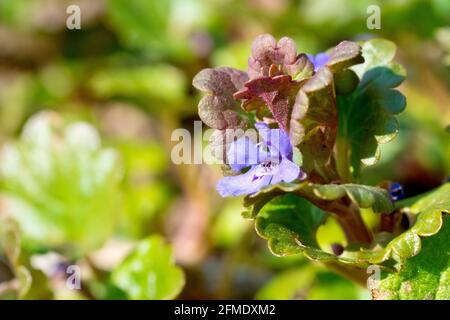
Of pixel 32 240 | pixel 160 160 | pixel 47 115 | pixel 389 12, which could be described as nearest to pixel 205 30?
pixel 160 160

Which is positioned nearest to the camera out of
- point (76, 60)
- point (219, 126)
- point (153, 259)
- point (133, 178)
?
point (219, 126)

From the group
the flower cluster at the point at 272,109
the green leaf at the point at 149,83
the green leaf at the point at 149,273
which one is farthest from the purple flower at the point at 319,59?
the green leaf at the point at 149,83

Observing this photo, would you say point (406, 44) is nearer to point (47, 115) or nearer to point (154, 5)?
point (154, 5)

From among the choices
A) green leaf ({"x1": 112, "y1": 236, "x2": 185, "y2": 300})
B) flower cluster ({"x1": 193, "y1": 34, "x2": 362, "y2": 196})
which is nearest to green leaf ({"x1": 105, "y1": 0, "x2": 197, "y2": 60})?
green leaf ({"x1": 112, "y1": 236, "x2": 185, "y2": 300})

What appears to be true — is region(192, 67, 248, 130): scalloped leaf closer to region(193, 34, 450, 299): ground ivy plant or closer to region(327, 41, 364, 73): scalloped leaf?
A: region(193, 34, 450, 299): ground ivy plant

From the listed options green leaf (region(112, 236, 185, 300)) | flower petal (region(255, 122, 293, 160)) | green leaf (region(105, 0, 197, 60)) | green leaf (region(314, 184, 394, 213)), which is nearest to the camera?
green leaf (region(314, 184, 394, 213))

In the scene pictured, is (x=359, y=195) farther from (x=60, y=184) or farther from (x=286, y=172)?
(x=60, y=184)

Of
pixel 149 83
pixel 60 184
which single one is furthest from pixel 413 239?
pixel 149 83
